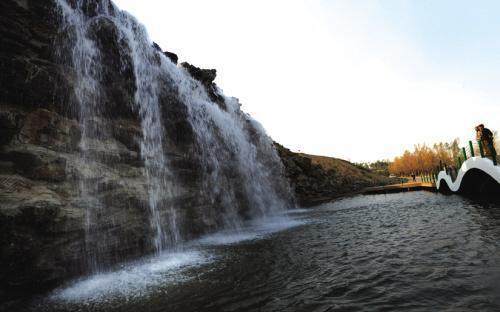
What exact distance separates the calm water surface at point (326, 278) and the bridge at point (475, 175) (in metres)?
7.37

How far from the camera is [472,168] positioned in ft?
69.0

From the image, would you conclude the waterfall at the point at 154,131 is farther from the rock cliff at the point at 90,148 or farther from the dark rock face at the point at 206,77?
the dark rock face at the point at 206,77

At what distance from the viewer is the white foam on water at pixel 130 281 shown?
769 cm

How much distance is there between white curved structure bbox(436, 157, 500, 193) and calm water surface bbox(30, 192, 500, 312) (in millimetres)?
6567

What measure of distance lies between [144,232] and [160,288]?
6070mm

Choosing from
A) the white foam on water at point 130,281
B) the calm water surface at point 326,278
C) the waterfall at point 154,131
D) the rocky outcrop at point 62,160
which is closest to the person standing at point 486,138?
the calm water surface at point 326,278

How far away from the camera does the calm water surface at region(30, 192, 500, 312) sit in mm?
5664

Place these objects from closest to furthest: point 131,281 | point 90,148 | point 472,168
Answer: point 131,281 < point 90,148 < point 472,168

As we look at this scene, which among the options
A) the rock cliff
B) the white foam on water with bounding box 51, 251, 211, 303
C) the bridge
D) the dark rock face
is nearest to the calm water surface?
the white foam on water with bounding box 51, 251, 211, 303

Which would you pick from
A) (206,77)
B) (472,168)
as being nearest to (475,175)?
(472,168)

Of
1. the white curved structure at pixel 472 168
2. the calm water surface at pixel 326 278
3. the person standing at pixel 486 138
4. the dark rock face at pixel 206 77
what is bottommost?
the calm water surface at pixel 326 278

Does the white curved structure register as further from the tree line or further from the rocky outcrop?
the tree line

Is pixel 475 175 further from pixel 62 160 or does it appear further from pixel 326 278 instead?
pixel 62 160

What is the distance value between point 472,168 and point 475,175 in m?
2.58
